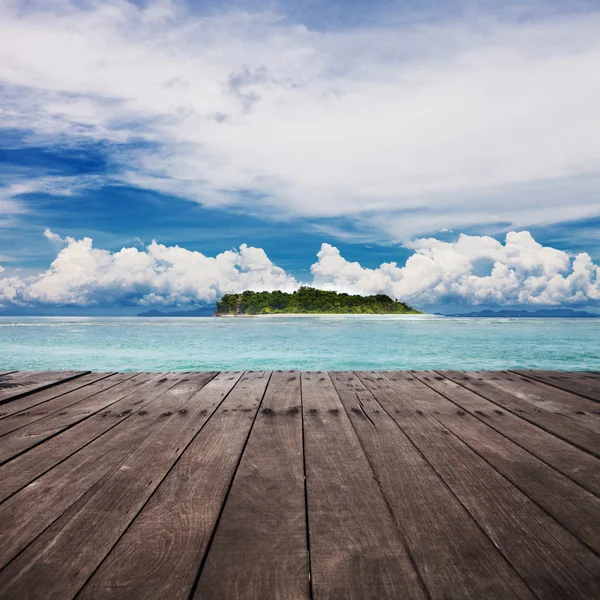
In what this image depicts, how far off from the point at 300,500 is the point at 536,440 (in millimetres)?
1238

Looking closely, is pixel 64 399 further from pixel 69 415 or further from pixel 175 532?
pixel 175 532

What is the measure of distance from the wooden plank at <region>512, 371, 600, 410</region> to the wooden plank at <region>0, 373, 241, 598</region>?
Result: 2674 mm

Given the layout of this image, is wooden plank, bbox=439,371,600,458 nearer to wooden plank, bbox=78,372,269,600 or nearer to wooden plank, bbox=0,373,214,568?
wooden plank, bbox=78,372,269,600

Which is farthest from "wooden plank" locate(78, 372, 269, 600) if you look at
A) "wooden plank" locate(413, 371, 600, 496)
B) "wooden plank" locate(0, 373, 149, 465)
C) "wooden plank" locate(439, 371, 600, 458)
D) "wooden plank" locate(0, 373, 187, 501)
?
"wooden plank" locate(439, 371, 600, 458)

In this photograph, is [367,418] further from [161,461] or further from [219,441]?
[161,461]

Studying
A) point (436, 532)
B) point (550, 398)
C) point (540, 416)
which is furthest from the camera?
point (550, 398)

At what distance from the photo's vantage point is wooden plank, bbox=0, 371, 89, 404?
10.1 ft

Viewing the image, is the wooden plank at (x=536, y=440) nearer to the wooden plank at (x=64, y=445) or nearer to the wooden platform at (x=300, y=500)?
the wooden platform at (x=300, y=500)

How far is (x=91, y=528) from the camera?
1.22 metres

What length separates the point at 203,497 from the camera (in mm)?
1414

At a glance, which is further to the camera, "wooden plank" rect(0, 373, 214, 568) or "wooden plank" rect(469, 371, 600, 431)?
"wooden plank" rect(469, 371, 600, 431)

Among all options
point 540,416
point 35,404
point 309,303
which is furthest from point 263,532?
point 309,303

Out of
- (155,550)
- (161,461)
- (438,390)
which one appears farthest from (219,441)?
(438,390)

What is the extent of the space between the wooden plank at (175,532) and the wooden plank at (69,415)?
0.74m
